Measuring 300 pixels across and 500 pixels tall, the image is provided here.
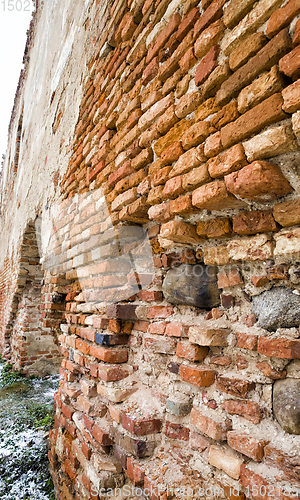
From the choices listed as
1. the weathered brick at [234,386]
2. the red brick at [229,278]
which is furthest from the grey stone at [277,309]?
the weathered brick at [234,386]

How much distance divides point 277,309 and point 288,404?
281mm

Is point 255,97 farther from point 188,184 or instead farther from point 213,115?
point 188,184

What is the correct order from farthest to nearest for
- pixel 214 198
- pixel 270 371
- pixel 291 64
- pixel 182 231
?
pixel 182 231 < pixel 214 198 < pixel 270 371 < pixel 291 64

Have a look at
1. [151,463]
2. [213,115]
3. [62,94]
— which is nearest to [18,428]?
[151,463]

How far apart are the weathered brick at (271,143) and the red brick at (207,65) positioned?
0.42 m

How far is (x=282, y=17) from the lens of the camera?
0.84 m

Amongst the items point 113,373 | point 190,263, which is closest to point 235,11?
point 190,263

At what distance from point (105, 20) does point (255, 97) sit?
6.63 ft

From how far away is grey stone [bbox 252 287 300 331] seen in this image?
87 centimetres

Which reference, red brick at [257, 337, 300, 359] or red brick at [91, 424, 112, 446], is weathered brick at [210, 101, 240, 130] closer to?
red brick at [257, 337, 300, 359]

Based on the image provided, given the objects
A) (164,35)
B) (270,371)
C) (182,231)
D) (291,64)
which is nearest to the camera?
(291,64)

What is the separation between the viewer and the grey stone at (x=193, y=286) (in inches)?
46.8

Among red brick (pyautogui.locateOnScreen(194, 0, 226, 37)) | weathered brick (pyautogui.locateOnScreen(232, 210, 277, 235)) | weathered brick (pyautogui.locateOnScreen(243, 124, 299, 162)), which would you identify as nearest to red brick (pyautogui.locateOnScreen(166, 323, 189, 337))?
weathered brick (pyautogui.locateOnScreen(232, 210, 277, 235))

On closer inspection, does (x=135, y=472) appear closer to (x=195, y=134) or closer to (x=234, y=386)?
(x=234, y=386)
